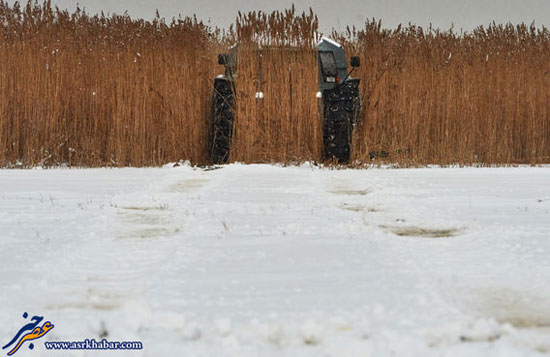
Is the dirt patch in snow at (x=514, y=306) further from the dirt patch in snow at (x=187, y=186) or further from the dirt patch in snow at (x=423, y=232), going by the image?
the dirt patch in snow at (x=187, y=186)

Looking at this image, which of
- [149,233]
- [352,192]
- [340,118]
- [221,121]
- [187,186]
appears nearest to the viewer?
[149,233]

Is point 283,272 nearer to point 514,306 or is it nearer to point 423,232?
point 514,306

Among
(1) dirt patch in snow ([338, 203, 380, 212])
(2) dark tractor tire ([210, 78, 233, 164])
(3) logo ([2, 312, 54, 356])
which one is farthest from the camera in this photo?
(2) dark tractor tire ([210, 78, 233, 164])

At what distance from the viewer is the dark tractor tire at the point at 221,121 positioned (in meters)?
8.49

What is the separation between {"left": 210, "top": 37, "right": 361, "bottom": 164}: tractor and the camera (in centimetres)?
838

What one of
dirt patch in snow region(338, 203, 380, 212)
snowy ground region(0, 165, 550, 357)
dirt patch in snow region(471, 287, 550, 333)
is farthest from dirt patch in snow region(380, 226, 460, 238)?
dirt patch in snow region(471, 287, 550, 333)

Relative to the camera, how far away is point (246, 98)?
340 inches

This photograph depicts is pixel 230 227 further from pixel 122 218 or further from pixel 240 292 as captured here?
pixel 240 292

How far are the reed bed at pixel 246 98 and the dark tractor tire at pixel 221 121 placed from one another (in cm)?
12

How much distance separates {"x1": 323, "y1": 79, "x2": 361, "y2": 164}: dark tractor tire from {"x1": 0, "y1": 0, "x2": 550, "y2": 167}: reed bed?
0.54ft

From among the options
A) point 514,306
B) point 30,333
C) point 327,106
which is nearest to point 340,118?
point 327,106

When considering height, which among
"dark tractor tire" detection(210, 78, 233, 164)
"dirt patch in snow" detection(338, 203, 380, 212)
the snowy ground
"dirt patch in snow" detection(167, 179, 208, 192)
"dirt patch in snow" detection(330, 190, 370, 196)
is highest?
"dark tractor tire" detection(210, 78, 233, 164)

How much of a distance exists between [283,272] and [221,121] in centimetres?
595

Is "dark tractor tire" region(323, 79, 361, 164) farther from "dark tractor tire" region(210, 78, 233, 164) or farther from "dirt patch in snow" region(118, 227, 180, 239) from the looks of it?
"dirt patch in snow" region(118, 227, 180, 239)
